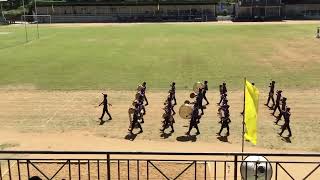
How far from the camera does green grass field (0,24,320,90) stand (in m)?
31.2

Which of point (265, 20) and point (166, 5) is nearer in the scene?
point (265, 20)

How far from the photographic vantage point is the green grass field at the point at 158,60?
31219mm

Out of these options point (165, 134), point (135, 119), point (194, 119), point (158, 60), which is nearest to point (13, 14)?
point (158, 60)

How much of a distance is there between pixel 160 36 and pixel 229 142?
1549 inches

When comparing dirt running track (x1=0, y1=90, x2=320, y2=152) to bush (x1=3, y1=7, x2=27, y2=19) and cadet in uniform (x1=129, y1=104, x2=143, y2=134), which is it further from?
bush (x1=3, y1=7, x2=27, y2=19)

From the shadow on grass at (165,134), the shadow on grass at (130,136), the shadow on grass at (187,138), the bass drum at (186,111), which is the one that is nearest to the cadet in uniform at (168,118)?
the shadow on grass at (165,134)

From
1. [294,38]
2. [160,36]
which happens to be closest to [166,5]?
[160,36]

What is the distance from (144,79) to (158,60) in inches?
289

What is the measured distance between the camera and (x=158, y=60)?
38.9 metres

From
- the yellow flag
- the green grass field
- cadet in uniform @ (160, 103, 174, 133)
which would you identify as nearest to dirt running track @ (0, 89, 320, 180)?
cadet in uniform @ (160, 103, 174, 133)

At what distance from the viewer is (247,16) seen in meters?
86.9

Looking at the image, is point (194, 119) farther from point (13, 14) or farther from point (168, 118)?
point (13, 14)

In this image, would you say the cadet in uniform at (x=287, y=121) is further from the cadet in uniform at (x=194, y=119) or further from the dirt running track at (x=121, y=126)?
the cadet in uniform at (x=194, y=119)

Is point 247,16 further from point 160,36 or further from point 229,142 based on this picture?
point 229,142
